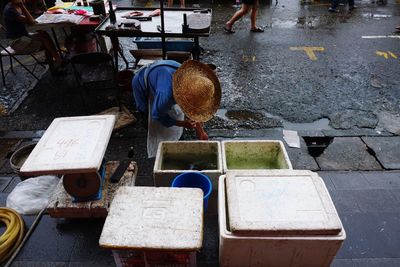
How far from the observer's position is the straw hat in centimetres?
342

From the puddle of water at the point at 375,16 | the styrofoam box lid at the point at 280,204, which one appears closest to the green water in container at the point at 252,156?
the styrofoam box lid at the point at 280,204

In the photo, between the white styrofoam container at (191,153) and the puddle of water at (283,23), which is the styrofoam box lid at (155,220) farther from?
the puddle of water at (283,23)

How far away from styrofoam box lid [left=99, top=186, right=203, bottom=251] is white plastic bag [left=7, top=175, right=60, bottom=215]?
1726 millimetres

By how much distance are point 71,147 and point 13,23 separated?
5.48 m

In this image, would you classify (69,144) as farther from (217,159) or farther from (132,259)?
(217,159)

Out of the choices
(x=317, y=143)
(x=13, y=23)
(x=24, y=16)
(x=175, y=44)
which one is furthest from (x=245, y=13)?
(x=13, y=23)

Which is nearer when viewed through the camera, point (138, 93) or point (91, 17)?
point (138, 93)

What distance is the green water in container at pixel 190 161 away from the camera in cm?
390

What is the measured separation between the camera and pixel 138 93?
13.8ft

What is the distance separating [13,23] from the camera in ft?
22.3

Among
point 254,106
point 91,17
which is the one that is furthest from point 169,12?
point 254,106

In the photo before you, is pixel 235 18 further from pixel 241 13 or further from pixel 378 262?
pixel 378 262

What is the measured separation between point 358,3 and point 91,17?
36.8 ft

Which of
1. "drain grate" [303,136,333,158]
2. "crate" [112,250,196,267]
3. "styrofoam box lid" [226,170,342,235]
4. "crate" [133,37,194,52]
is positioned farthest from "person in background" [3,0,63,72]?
"drain grate" [303,136,333,158]
